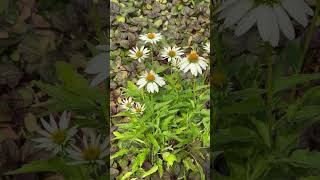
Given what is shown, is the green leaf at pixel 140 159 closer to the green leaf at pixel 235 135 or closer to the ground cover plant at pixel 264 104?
the ground cover plant at pixel 264 104

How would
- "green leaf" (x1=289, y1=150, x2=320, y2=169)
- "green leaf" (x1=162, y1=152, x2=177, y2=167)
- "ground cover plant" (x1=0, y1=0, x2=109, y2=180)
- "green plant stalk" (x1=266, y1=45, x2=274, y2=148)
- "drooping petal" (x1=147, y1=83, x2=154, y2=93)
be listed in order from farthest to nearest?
"drooping petal" (x1=147, y1=83, x2=154, y2=93), "green leaf" (x1=162, y1=152, x2=177, y2=167), "ground cover plant" (x1=0, y1=0, x2=109, y2=180), "green leaf" (x1=289, y1=150, x2=320, y2=169), "green plant stalk" (x1=266, y1=45, x2=274, y2=148)

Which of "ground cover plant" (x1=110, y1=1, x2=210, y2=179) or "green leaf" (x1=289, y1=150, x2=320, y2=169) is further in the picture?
"ground cover plant" (x1=110, y1=1, x2=210, y2=179)

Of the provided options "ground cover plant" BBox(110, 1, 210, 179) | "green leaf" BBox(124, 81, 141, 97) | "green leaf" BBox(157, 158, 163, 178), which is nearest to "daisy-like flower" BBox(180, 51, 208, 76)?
"ground cover plant" BBox(110, 1, 210, 179)

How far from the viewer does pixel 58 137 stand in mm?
1478

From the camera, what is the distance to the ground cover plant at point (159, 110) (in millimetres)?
1613

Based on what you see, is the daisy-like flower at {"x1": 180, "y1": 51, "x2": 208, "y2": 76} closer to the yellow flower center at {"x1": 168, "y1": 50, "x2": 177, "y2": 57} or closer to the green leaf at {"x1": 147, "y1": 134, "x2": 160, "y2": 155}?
the yellow flower center at {"x1": 168, "y1": 50, "x2": 177, "y2": 57}

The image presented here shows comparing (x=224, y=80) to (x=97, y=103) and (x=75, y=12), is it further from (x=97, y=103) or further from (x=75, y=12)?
(x=75, y=12)

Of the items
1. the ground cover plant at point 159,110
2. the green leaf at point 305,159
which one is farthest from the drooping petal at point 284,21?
the ground cover plant at point 159,110

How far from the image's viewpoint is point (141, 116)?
1642 millimetres

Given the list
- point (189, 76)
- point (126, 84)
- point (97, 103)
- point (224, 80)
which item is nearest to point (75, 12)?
point (126, 84)

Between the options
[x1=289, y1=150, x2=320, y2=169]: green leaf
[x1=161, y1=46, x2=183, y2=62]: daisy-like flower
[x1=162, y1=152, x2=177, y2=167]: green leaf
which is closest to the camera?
[x1=289, y1=150, x2=320, y2=169]: green leaf

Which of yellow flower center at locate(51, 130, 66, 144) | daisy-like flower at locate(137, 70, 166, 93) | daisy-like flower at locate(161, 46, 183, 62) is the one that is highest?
daisy-like flower at locate(161, 46, 183, 62)

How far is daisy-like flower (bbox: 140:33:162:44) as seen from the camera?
6.37ft

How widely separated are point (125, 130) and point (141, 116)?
6 centimetres
